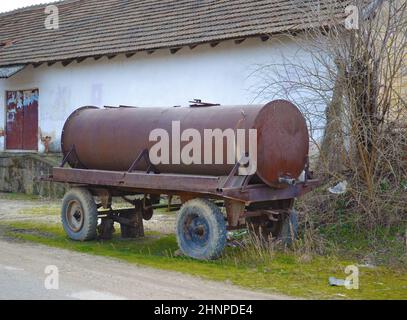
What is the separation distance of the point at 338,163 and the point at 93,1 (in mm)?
13566

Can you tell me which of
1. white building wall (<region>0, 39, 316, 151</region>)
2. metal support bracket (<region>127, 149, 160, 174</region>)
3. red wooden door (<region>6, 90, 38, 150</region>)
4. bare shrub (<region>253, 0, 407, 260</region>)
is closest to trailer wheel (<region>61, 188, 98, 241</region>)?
metal support bracket (<region>127, 149, 160, 174</region>)

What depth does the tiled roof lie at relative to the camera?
14.0 m

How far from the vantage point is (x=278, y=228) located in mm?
9562

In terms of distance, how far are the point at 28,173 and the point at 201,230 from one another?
11.3m

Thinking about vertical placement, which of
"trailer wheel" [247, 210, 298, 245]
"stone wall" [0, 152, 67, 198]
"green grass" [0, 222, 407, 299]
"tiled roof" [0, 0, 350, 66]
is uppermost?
"tiled roof" [0, 0, 350, 66]

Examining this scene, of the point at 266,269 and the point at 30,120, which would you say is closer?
the point at 266,269

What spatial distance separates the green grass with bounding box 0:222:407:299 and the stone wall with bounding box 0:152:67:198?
7.36 meters

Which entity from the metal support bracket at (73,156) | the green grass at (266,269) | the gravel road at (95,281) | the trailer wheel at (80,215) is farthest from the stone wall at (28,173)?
the gravel road at (95,281)

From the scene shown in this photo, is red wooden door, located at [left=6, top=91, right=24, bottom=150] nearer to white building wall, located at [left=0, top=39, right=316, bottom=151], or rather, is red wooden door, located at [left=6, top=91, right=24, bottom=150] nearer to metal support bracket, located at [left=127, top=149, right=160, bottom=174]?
white building wall, located at [left=0, top=39, right=316, bottom=151]

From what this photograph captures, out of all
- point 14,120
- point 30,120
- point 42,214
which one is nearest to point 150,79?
point 42,214

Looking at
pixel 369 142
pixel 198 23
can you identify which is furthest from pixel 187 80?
pixel 369 142

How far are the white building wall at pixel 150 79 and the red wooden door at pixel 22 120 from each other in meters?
0.28

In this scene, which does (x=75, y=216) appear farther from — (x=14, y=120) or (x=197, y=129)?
(x=14, y=120)

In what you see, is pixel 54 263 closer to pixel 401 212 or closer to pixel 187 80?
pixel 401 212
